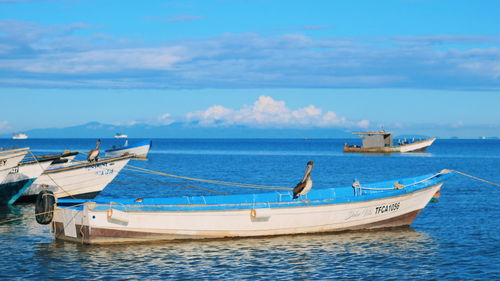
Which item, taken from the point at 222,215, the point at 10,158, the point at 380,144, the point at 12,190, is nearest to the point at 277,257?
the point at 222,215

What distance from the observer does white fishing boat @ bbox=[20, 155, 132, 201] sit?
31.3 m

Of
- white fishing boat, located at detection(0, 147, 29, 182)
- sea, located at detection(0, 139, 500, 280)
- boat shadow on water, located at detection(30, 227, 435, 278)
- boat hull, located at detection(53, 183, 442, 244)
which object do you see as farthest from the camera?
white fishing boat, located at detection(0, 147, 29, 182)

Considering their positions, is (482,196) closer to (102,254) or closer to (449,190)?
(449,190)

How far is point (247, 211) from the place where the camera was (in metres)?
20.8

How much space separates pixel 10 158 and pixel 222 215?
12.2 m

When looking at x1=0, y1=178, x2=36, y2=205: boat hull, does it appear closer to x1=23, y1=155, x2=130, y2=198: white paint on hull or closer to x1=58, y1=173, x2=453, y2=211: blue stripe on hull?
x1=23, y1=155, x2=130, y2=198: white paint on hull

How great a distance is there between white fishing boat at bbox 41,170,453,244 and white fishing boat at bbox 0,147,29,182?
726 centimetres

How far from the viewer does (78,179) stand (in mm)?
31734

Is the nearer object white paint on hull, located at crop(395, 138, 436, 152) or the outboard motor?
the outboard motor

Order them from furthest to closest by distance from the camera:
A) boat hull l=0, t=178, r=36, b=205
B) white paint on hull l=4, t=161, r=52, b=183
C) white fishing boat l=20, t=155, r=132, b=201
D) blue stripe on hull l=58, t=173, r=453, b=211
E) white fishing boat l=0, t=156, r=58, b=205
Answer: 1. white fishing boat l=20, t=155, r=132, b=201
2. boat hull l=0, t=178, r=36, b=205
3. white fishing boat l=0, t=156, r=58, b=205
4. white paint on hull l=4, t=161, r=52, b=183
5. blue stripe on hull l=58, t=173, r=453, b=211

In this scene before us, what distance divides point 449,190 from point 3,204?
27.7 meters

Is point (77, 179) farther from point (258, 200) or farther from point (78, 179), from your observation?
point (258, 200)

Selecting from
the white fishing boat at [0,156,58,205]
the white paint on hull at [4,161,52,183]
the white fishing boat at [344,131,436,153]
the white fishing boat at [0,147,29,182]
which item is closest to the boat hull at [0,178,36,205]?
the white fishing boat at [0,156,58,205]

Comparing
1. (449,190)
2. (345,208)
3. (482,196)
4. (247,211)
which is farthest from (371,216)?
(449,190)
